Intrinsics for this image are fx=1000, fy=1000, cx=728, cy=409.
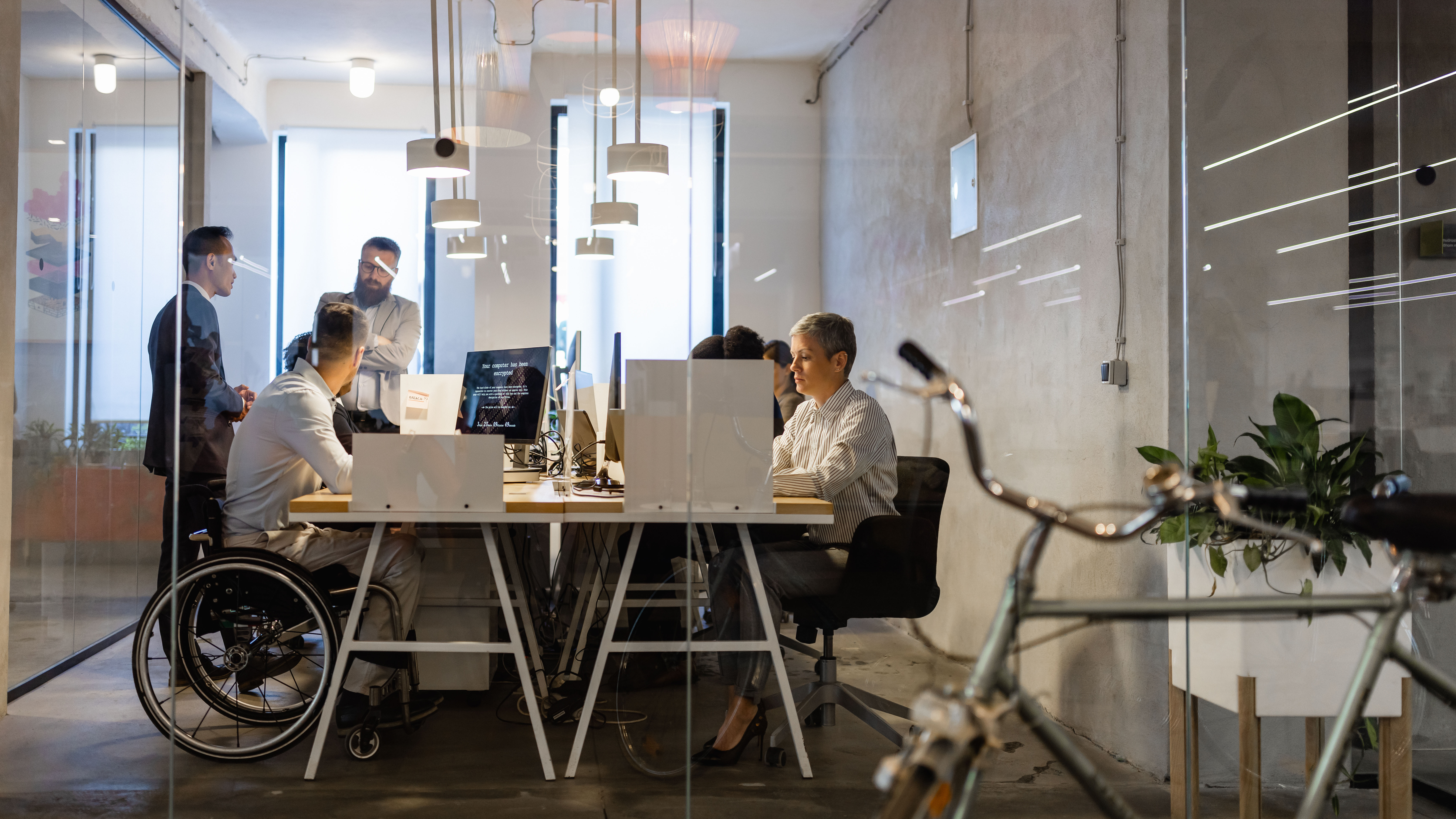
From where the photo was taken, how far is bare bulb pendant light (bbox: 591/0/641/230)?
106 inches

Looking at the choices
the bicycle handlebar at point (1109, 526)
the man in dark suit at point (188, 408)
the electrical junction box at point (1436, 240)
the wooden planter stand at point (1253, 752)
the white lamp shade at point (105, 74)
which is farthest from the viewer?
the white lamp shade at point (105, 74)

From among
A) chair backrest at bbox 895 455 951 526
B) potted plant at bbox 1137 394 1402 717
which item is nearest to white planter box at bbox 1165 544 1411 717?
potted plant at bbox 1137 394 1402 717

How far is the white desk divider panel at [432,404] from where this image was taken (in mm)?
2693

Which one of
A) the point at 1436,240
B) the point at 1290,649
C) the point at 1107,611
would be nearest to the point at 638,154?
the point at 1107,611

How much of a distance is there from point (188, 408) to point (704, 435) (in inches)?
54.9

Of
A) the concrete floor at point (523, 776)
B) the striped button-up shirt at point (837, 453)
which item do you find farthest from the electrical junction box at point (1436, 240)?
the striped button-up shirt at point (837, 453)

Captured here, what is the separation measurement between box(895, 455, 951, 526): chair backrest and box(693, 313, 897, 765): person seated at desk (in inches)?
1.0

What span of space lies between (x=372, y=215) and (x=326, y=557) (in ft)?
3.13

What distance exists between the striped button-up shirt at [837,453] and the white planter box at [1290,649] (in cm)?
85

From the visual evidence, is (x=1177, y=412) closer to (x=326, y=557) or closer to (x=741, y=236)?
(x=741, y=236)

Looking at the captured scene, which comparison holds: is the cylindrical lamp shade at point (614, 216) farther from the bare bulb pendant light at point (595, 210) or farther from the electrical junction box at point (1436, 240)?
the electrical junction box at point (1436, 240)

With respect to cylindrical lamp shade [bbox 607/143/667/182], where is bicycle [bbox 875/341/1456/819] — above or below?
below

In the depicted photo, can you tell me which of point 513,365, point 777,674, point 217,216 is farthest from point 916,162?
point 217,216

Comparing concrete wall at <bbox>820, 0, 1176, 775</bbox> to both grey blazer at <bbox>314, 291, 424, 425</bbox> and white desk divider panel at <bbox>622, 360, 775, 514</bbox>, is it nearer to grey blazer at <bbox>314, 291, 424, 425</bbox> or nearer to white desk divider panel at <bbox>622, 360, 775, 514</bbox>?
white desk divider panel at <bbox>622, 360, 775, 514</bbox>
